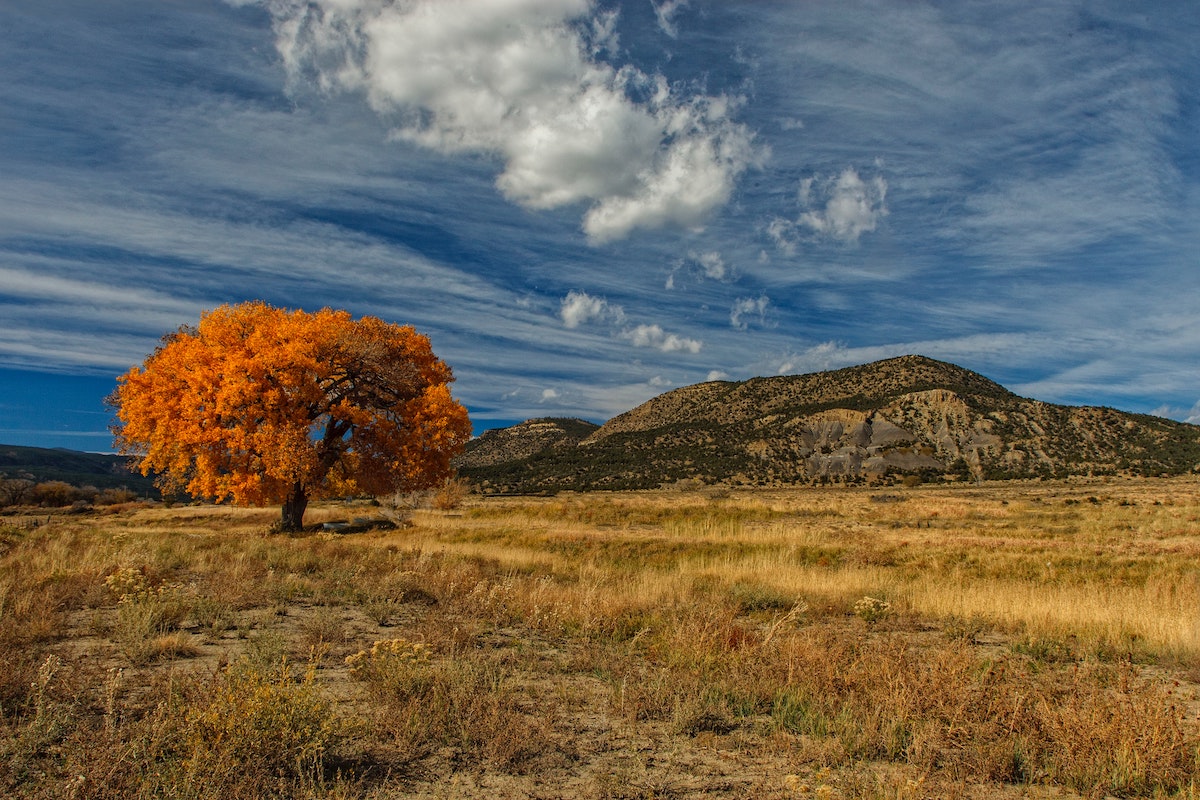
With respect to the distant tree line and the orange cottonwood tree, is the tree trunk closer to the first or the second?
the orange cottonwood tree

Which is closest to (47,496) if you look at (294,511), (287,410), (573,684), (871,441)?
(294,511)

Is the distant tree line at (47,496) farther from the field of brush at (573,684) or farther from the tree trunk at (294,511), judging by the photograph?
the field of brush at (573,684)

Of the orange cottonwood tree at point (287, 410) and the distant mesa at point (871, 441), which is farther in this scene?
the distant mesa at point (871, 441)

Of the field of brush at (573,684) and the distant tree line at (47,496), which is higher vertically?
the field of brush at (573,684)

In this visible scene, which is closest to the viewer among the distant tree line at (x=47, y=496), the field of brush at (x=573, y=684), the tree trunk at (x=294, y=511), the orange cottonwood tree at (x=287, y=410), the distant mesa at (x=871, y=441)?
the field of brush at (x=573, y=684)

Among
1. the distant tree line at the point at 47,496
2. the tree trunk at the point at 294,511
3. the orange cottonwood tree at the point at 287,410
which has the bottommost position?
the distant tree line at the point at 47,496

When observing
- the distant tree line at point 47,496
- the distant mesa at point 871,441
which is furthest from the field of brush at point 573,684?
the distant mesa at point 871,441

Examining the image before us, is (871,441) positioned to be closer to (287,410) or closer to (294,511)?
(294,511)

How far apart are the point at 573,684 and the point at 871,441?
308 feet

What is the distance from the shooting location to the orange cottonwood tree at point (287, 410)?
70.5 feet

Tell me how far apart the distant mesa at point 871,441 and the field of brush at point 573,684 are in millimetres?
68054

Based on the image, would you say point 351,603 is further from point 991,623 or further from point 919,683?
point 991,623

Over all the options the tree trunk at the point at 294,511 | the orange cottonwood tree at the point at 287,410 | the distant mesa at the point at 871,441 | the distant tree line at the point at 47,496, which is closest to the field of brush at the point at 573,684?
the orange cottonwood tree at the point at 287,410

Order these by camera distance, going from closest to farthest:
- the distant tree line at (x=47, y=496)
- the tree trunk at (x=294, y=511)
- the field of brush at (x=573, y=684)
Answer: the field of brush at (x=573, y=684)
the tree trunk at (x=294, y=511)
the distant tree line at (x=47, y=496)
